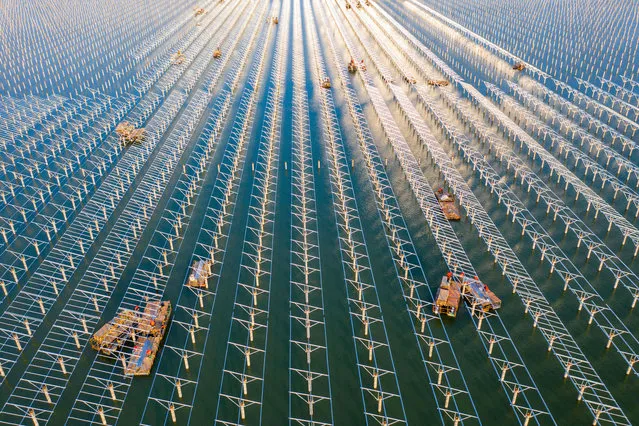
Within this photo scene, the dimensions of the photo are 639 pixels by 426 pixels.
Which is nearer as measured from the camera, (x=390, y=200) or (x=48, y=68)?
(x=390, y=200)

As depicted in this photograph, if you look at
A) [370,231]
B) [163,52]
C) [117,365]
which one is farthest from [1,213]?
[163,52]

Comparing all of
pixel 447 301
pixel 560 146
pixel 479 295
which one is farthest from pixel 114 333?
pixel 560 146

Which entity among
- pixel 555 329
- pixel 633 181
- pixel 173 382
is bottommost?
pixel 173 382

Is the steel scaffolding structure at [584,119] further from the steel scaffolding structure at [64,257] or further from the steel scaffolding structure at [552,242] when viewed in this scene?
the steel scaffolding structure at [64,257]

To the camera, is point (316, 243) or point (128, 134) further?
point (128, 134)

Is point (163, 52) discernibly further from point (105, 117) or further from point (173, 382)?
point (173, 382)

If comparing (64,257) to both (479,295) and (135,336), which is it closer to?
(135,336)

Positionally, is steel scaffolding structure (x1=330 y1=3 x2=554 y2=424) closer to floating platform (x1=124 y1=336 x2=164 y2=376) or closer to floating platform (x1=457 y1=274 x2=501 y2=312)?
floating platform (x1=457 y1=274 x2=501 y2=312)
